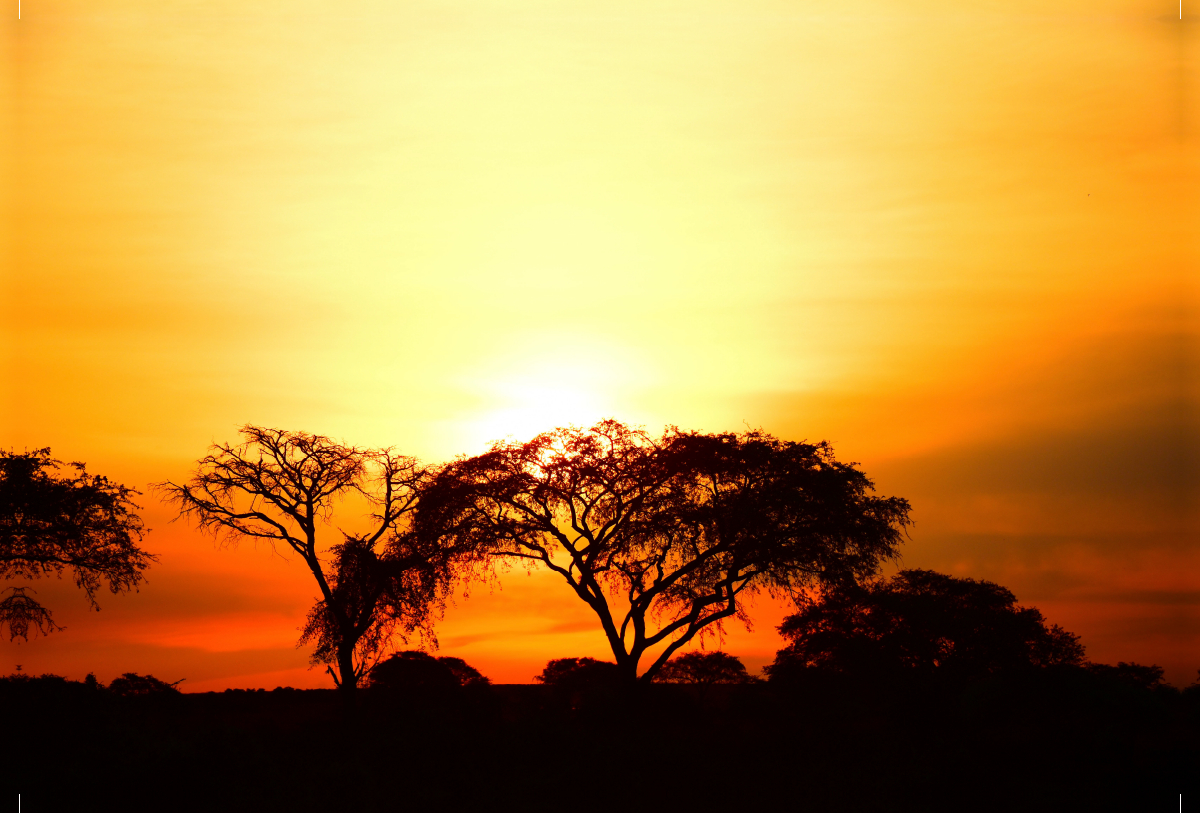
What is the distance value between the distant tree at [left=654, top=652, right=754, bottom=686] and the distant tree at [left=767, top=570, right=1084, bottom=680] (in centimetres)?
287

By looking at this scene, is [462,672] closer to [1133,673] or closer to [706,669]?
[706,669]

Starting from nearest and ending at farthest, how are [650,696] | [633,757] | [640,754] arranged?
[633,757] < [640,754] < [650,696]

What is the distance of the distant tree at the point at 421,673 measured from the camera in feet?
157

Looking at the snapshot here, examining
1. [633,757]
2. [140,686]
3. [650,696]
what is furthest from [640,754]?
[140,686]

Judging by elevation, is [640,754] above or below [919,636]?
below

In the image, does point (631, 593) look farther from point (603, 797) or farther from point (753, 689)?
point (603, 797)

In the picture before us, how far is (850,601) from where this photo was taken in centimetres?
4700

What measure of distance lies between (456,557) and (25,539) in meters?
17.0

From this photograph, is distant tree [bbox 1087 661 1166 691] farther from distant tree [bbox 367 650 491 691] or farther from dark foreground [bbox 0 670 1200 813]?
distant tree [bbox 367 650 491 691]

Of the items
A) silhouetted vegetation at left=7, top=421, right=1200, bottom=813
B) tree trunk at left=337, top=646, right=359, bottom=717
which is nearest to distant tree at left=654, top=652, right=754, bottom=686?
silhouetted vegetation at left=7, top=421, right=1200, bottom=813

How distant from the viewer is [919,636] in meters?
46.2

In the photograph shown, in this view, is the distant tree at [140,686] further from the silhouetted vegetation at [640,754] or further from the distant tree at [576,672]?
the distant tree at [576,672]

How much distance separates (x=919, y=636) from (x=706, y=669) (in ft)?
33.1

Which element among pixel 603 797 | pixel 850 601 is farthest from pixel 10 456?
pixel 850 601
